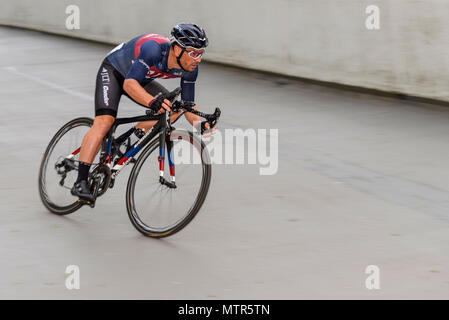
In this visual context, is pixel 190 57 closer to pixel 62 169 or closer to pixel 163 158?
pixel 163 158

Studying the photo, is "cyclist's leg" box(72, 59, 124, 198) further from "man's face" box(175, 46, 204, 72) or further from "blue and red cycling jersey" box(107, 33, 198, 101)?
"man's face" box(175, 46, 204, 72)

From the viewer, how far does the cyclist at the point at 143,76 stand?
6.26 m

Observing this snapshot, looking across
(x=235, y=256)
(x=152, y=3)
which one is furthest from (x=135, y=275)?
(x=152, y=3)

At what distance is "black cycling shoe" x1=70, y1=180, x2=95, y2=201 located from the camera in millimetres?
6773

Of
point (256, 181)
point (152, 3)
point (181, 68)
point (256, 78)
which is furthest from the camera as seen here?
point (152, 3)

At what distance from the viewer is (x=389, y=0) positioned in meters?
11.5

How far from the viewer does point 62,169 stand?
7258mm

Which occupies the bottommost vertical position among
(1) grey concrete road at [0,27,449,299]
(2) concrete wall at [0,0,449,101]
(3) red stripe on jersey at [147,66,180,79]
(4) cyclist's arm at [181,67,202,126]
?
(1) grey concrete road at [0,27,449,299]

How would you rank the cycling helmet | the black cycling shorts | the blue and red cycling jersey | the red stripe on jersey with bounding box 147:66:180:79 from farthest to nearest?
the black cycling shorts < the red stripe on jersey with bounding box 147:66:180:79 < the blue and red cycling jersey < the cycling helmet

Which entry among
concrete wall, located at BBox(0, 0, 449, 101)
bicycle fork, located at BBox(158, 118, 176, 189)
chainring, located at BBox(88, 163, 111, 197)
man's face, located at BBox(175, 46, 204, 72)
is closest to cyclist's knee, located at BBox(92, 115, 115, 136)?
chainring, located at BBox(88, 163, 111, 197)

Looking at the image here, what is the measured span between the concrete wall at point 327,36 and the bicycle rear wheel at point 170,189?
18.1ft

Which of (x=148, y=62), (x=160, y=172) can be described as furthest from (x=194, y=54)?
(x=160, y=172)
